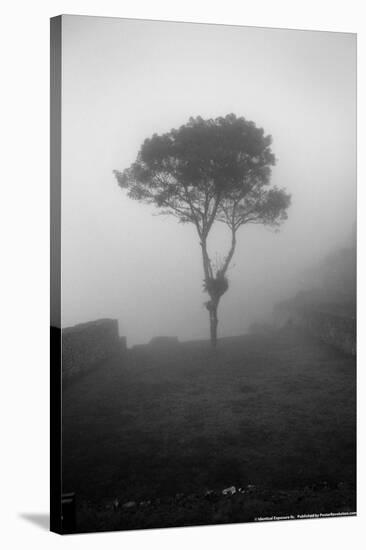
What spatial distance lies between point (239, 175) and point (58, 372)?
3.02m

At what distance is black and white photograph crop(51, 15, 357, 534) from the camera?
23.2ft

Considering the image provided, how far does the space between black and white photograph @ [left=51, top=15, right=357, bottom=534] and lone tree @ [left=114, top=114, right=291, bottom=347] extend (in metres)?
0.02

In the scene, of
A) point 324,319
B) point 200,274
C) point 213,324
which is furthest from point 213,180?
point 324,319

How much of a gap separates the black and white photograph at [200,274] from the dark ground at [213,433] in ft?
0.06

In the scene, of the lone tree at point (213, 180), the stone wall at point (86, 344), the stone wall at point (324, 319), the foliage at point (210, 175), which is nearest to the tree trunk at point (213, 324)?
the lone tree at point (213, 180)

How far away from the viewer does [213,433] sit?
7.32 meters

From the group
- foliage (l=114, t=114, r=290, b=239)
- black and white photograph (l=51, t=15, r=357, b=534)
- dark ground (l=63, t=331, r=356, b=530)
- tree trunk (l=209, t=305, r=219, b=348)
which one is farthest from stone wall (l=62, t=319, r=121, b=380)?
foliage (l=114, t=114, r=290, b=239)

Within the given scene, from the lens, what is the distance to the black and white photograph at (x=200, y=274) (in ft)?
23.2

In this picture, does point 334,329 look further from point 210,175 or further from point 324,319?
point 210,175

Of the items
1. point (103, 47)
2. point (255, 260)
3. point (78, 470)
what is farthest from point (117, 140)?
point (78, 470)

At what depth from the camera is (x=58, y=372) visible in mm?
7027

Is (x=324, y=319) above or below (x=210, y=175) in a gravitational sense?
below

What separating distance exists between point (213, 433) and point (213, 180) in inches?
113

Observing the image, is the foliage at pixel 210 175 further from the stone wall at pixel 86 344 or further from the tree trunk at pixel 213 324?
the stone wall at pixel 86 344
